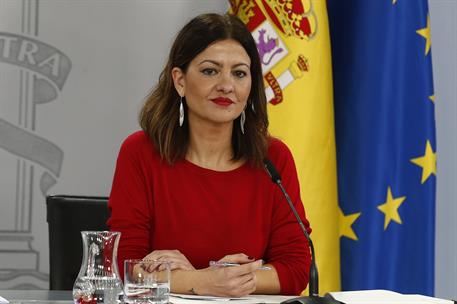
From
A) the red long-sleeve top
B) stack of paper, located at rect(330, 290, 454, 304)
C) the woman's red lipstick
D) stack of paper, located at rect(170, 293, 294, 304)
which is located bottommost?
stack of paper, located at rect(170, 293, 294, 304)

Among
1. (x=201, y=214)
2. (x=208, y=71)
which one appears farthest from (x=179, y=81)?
(x=201, y=214)

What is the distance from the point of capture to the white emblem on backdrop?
10.5 ft

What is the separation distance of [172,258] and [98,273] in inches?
20.9

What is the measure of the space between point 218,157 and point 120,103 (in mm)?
1113

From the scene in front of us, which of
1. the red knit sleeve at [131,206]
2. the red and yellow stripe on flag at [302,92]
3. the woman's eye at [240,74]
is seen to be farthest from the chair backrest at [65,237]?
the red and yellow stripe on flag at [302,92]

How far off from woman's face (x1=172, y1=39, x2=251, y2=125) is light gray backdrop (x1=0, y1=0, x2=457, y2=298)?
105cm

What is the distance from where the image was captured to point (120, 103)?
10.9 feet

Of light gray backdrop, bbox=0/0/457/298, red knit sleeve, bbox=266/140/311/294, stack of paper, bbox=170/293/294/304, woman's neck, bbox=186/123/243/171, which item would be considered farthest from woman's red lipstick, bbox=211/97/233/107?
light gray backdrop, bbox=0/0/457/298

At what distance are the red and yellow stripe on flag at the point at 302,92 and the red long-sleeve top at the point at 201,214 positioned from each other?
2.22 feet

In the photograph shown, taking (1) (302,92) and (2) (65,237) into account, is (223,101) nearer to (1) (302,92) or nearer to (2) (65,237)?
(2) (65,237)

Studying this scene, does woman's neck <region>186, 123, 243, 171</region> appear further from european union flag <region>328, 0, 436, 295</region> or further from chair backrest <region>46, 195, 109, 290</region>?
european union flag <region>328, 0, 436, 295</region>

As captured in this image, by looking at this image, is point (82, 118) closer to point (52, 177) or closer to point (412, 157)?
point (52, 177)

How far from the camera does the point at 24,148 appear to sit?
3221 millimetres

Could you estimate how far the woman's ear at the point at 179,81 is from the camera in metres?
2.34
